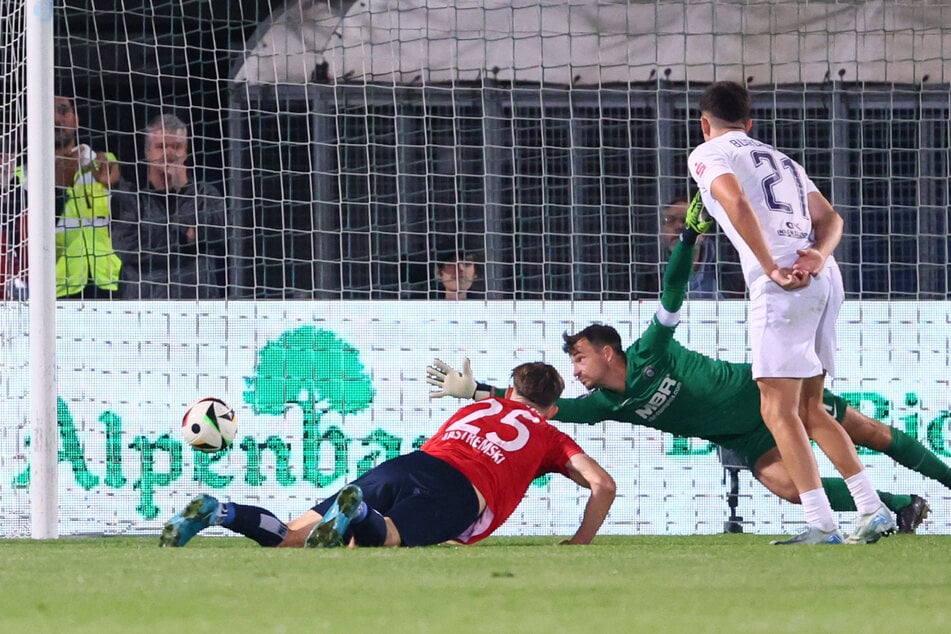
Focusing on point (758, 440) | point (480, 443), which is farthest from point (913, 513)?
point (480, 443)

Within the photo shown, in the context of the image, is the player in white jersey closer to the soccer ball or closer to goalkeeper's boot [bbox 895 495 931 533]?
goalkeeper's boot [bbox 895 495 931 533]

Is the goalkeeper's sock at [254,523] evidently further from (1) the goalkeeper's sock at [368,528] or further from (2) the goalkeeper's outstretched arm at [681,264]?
(2) the goalkeeper's outstretched arm at [681,264]

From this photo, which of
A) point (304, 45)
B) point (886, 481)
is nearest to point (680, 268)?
point (886, 481)

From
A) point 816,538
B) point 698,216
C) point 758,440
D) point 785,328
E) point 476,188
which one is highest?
point 476,188

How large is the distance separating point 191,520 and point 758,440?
2.80 m

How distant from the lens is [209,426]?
6789 mm

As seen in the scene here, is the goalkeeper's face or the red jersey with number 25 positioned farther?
the goalkeeper's face

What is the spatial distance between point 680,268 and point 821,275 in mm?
902

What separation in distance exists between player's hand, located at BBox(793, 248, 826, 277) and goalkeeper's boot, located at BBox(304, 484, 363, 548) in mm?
1817

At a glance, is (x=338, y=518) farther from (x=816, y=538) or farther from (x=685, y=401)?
(x=685, y=401)

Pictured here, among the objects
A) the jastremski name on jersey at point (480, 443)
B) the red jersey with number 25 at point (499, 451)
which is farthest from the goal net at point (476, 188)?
the jastremski name on jersey at point (480, 443)

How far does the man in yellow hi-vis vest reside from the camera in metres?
7.95

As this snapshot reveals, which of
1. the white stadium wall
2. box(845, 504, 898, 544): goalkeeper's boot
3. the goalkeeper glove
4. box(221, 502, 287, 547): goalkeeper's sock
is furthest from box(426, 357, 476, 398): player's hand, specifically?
box(845, 504, 898, 544): goalkeeper's boot

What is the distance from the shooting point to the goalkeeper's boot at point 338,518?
17.7 ft
